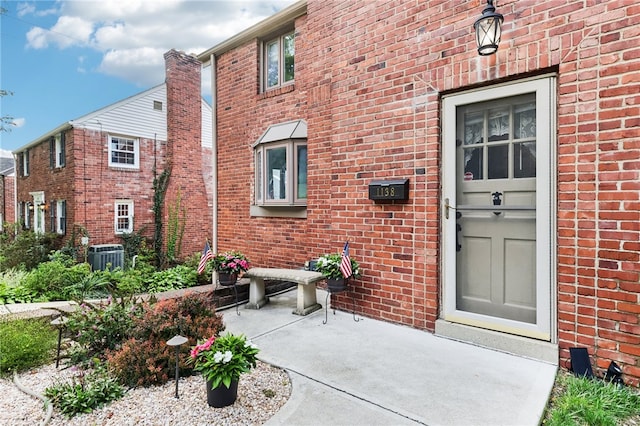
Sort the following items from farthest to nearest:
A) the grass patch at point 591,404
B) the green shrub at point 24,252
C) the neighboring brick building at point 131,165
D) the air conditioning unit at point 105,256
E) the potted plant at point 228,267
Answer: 1. the neighboring brick building at point 131,165
2. the air conditioning unit at point 105,256
3. the green shrub at point 24,252
4. the potted plant at point 228,267
5. the grass patch at point 591,404

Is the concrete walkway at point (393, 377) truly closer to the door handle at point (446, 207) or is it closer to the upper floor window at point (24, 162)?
the door handle at point (446, 207)

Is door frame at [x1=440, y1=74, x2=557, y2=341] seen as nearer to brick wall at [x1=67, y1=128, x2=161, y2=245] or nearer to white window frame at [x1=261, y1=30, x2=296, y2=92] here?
white window frame at [x1=261, y1=30, x2=296, y2=92]

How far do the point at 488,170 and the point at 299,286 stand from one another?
2523 mm

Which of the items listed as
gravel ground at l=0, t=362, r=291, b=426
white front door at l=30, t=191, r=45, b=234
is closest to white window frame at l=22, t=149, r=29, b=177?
white front door at l=30, t=191, r=45, b=234

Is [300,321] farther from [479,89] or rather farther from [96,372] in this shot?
[479,89]

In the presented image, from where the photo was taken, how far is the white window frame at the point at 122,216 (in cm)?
1195

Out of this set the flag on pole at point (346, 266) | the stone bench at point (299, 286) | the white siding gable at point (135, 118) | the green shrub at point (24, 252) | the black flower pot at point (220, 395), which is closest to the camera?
the black flower pot at point (220, 395)

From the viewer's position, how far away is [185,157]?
13.2 metres

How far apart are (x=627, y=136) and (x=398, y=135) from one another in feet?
6.25

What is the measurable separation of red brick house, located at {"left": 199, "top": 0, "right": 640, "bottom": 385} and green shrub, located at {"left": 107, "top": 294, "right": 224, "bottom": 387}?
1808 millimetres

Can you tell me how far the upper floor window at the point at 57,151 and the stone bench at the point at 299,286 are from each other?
1185 centimetres

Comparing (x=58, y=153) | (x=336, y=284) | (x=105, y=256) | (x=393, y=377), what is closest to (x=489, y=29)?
(x=336, y=284)

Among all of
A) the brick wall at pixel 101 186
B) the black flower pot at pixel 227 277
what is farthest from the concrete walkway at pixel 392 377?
the brick wall at pixel 101 186

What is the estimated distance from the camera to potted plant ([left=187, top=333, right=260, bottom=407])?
2.11 m
